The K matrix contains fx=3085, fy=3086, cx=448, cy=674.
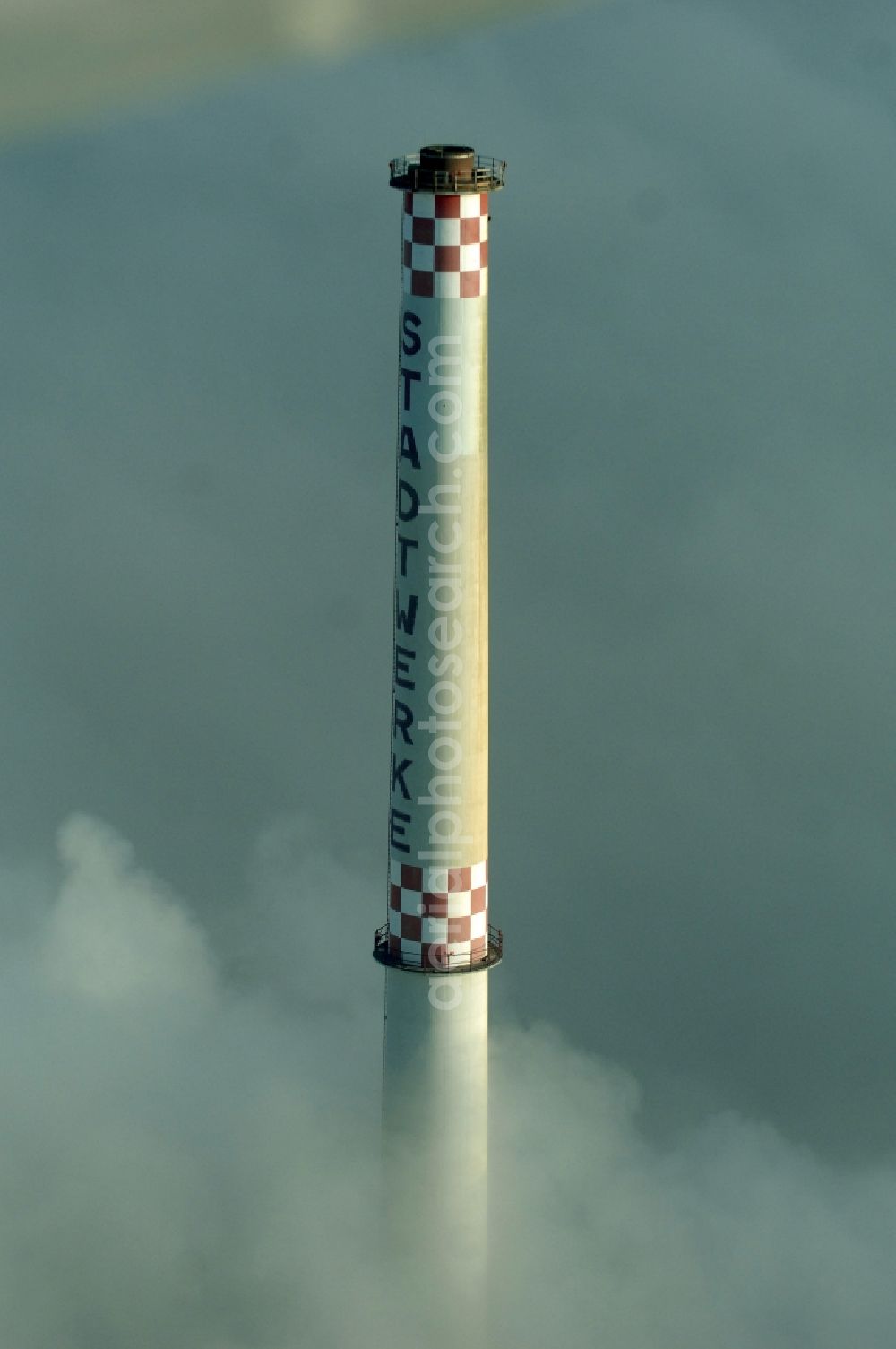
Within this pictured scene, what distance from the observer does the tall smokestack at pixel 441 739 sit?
6531 centimetres

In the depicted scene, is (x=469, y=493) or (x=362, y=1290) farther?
(x=362, y=1290)

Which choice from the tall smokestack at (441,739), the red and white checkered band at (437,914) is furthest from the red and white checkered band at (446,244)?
the red and white checkered band at (437,914)

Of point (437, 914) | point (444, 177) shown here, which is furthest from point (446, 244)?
point (437, 914)

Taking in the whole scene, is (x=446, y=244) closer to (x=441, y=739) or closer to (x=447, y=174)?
(x=447, y=174)

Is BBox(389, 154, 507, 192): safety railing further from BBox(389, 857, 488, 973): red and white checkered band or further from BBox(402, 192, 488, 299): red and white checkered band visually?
BBox(389, 857, 488, 973): red and white checkered band

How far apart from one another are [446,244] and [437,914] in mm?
14834

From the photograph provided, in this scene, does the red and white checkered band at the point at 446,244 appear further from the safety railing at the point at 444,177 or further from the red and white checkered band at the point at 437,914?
the red and white checkered band at the point at 437,914

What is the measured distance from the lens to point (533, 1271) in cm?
7462

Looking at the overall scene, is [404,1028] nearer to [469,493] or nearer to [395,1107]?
[395,1107]

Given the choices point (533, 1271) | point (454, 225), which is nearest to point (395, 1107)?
point (533, 1271)

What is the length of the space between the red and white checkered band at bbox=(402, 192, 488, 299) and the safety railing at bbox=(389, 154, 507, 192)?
0.16 meters

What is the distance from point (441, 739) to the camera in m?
67.6

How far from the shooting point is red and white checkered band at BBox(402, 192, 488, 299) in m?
65.0

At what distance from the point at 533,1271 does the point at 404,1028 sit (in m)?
8.93
